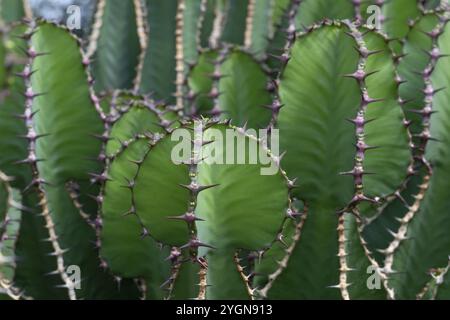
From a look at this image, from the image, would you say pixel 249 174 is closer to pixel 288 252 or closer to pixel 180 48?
pixel 288 252

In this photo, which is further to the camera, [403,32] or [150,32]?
[150,32]

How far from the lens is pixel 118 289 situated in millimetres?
1585

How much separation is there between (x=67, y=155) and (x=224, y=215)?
51 centimetres

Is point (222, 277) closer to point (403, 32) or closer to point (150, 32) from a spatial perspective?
point (403, 32)

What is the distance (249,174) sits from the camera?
1157 mm

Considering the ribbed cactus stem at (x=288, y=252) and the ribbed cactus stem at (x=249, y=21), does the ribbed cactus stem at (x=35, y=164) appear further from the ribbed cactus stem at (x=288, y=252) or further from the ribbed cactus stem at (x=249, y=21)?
the ribbed cactus stem at (x=249, y=21)

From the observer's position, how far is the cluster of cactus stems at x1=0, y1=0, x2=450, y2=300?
47.3 inches

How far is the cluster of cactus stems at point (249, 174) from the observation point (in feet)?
3.94

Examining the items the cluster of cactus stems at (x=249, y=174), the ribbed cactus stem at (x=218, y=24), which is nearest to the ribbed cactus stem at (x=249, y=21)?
the ribbed cactus stem at (x=218, y=24)

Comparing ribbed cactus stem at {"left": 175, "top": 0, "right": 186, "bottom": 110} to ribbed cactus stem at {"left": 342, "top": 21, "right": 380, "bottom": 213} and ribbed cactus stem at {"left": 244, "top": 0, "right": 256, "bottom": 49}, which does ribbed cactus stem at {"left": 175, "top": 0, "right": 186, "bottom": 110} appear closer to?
ribbed cactus stem at {"left": 244, "top": 0, "right": 256, "bottom": 49}

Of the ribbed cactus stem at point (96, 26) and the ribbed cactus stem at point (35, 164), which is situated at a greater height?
the ribbed cactus stem at point (96, 26)

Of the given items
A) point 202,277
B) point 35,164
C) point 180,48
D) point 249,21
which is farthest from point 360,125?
point 249,21

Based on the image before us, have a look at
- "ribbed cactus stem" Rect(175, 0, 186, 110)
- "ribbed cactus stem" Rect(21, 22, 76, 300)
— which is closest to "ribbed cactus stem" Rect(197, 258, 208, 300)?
"ribbed cactus stem" Rect(21, 22, 76, 300)
